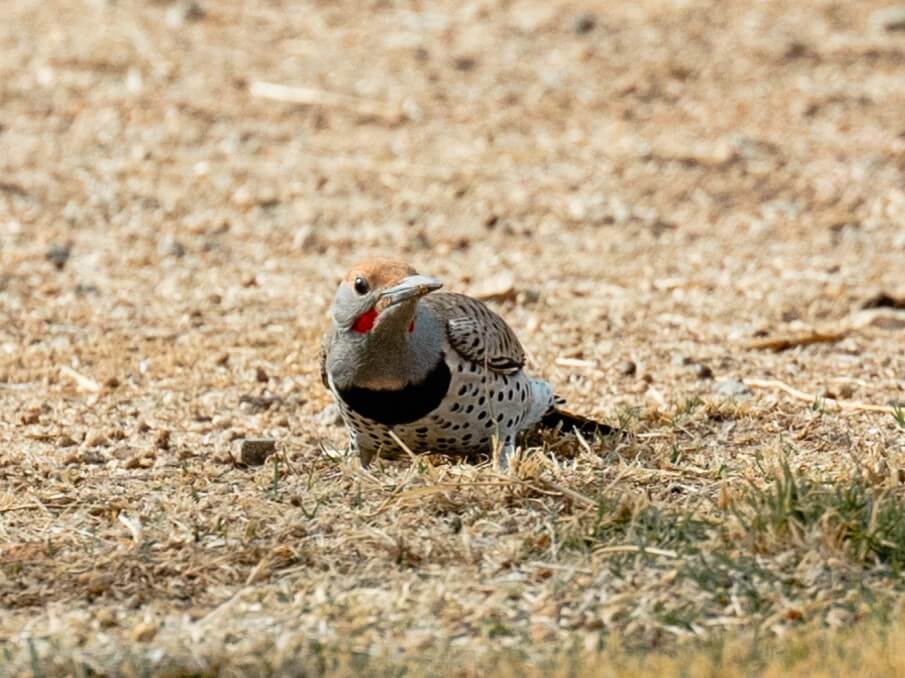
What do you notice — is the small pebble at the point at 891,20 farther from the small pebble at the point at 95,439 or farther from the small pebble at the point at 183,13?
the small pebble at the point at 95,439

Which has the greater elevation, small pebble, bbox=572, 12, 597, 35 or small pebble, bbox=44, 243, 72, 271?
small pebble, bbox=572, 12, 597, 35

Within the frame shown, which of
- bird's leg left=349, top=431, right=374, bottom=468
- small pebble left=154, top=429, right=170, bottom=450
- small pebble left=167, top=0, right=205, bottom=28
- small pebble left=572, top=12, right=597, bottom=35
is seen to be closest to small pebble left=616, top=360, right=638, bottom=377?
bird's leg left=349, top=431, right=374, bottom=468

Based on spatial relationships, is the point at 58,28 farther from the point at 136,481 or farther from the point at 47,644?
the point at 47,644

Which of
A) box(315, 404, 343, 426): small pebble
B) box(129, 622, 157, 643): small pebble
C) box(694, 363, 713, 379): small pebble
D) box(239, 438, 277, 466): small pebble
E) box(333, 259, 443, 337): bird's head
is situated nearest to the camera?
box(129, 622, 157, 643): small pebble

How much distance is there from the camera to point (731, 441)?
17.9 ft

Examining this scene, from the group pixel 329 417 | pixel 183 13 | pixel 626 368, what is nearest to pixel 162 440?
pixel 329 417

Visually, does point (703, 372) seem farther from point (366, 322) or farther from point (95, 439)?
point (95, 439)

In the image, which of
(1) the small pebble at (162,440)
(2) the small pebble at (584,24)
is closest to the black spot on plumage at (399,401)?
(1) the small pebble at (162,440)

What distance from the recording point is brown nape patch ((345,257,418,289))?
505cm

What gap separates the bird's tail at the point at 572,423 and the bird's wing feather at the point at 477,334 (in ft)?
0.74

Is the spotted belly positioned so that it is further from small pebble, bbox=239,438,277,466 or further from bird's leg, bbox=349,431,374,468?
small pebble, bbox=239,438,277,466

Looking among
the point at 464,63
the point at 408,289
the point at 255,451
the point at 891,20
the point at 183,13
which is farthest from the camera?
the point at 891,20

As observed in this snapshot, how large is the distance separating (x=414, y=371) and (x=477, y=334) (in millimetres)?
304

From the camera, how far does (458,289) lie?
320 inches
